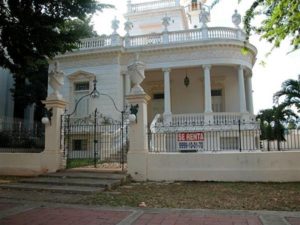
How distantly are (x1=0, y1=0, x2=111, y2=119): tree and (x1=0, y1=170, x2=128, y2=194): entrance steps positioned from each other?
3173mm

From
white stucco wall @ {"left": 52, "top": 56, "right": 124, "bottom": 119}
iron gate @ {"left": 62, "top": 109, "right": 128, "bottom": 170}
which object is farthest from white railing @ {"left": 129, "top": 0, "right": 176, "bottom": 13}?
iron gate @ {"left": 62, "top": 109, "right": 128, "bottom": 170}

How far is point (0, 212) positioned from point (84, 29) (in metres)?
4.69

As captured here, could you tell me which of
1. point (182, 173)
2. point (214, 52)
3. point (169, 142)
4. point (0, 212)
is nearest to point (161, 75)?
point (214, 52)

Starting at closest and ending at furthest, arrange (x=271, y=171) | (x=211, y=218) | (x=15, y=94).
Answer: (x=211, y=218) < (x=271, y=171) < (x=15, y=94)

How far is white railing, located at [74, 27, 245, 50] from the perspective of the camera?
19.4 meters

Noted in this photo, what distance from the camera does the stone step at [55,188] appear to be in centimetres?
824

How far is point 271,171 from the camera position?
9898 mm

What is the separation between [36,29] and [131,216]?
14.8 feet

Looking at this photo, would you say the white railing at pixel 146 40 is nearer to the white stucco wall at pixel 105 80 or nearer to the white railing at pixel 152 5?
the white stucco wall at pixel 105 80

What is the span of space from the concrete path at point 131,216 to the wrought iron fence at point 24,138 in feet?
19.1

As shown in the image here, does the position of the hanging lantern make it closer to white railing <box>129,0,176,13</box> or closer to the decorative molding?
the decorative molding

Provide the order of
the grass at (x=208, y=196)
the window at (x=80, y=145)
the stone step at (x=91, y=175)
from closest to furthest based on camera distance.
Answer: the grass at (x=208, y=196)
the stone step at (x=91, y=175)
the window at (x=80, y=145)

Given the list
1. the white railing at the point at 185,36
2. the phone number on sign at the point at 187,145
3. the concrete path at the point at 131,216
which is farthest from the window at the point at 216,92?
the concrete path at the point at 131,216

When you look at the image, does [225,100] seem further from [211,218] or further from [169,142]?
[211,218]
